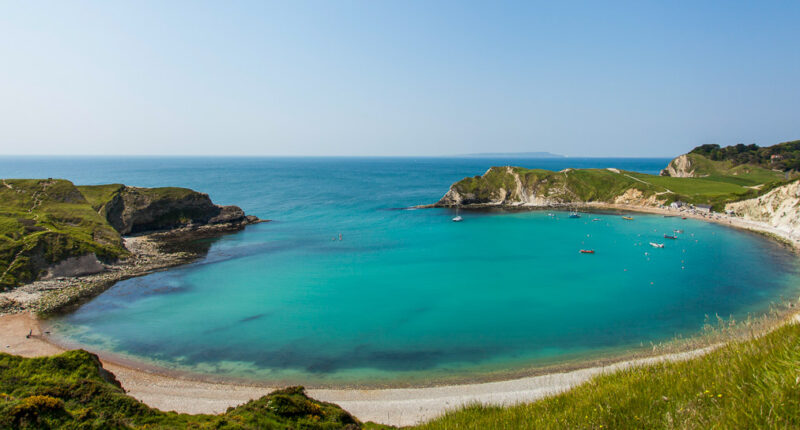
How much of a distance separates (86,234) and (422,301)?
185ft

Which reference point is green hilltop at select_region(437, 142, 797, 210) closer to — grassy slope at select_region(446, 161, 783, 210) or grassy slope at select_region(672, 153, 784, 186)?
grassy slope at select_region(446, 161, 783, 210)

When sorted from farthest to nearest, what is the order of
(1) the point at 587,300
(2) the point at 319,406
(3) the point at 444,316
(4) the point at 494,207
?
1. (4) the point at 494,207
2. (1) the point at 587,300
3. (3) the point at 444,316
4. (2) the point at 319,406

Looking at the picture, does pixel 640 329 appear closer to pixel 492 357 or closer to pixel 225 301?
pixel 492 357

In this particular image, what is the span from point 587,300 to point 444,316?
18095mm

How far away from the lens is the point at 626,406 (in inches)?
259

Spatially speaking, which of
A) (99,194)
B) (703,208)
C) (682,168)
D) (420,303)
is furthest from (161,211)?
(682,168)

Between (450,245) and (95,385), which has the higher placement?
(95,385)

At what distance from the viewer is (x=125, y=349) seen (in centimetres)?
3556

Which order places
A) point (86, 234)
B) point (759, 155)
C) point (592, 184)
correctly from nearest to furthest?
point (86, 234), point (592, 184), point (759, 155)

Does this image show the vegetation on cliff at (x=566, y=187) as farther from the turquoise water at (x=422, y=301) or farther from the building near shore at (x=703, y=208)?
the turquoise water at (x=422, y=301)

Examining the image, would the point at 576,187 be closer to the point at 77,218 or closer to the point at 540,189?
the point at 540,189

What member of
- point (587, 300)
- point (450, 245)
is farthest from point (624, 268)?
point (450, 245)

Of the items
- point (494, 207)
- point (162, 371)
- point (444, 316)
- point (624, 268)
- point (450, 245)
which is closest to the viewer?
point (162, 371)

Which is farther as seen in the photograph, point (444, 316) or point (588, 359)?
point (444, 316)
